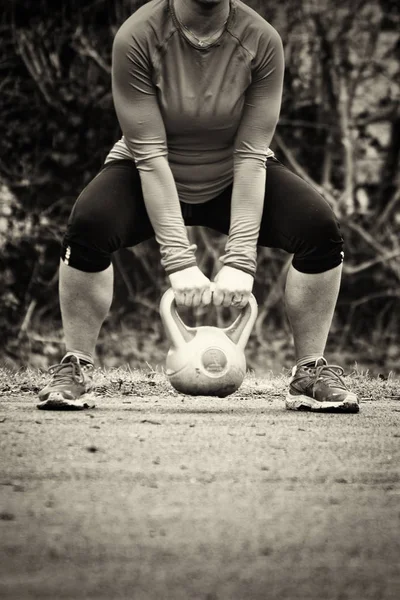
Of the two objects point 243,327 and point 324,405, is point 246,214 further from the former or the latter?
point 324,405

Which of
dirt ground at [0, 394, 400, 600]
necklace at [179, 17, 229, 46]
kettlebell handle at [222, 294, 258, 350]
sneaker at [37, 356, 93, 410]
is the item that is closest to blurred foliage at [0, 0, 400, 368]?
sneaker at [37, 356, 93, 410]

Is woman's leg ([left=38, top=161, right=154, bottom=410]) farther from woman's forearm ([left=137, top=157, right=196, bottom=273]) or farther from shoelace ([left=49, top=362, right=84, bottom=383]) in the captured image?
woman's forearm ([left=137, top=157, right=196, bottom=273])

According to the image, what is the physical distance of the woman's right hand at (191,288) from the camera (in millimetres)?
3461

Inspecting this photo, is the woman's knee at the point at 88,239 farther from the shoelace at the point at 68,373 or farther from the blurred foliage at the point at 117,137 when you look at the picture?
the blurred foliage at the point at 117,137

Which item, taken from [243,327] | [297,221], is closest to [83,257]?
Result: [243,327]

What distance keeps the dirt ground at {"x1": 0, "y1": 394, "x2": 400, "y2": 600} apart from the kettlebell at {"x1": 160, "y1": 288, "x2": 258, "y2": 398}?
0.13 meters

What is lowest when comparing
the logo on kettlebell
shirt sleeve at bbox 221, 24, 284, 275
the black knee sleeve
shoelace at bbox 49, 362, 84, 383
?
shoelace at bbox 49, 362, 84, 383

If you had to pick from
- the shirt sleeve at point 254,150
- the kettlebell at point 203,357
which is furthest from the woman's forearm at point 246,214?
the kettlebell at point 203,357

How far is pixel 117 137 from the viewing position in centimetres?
640

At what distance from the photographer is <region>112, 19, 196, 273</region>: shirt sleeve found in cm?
356

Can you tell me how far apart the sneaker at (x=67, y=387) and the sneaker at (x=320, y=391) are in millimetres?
782

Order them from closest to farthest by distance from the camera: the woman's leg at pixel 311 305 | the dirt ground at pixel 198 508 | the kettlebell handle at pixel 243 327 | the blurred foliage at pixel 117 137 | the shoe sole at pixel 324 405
A: the dirt ground at pixel 198 508 < the kettlebell handle at pixel 243 327 < the shoe sole at pixel 324 405 < the woman's leg at pixel 311 305 < the blurred foliage at pixel 117 137

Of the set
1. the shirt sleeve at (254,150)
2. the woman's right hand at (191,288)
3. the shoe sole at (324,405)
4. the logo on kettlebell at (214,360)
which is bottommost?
the shoe sole at (324,405)

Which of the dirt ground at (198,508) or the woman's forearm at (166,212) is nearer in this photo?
the dirt ground at (198,508)
